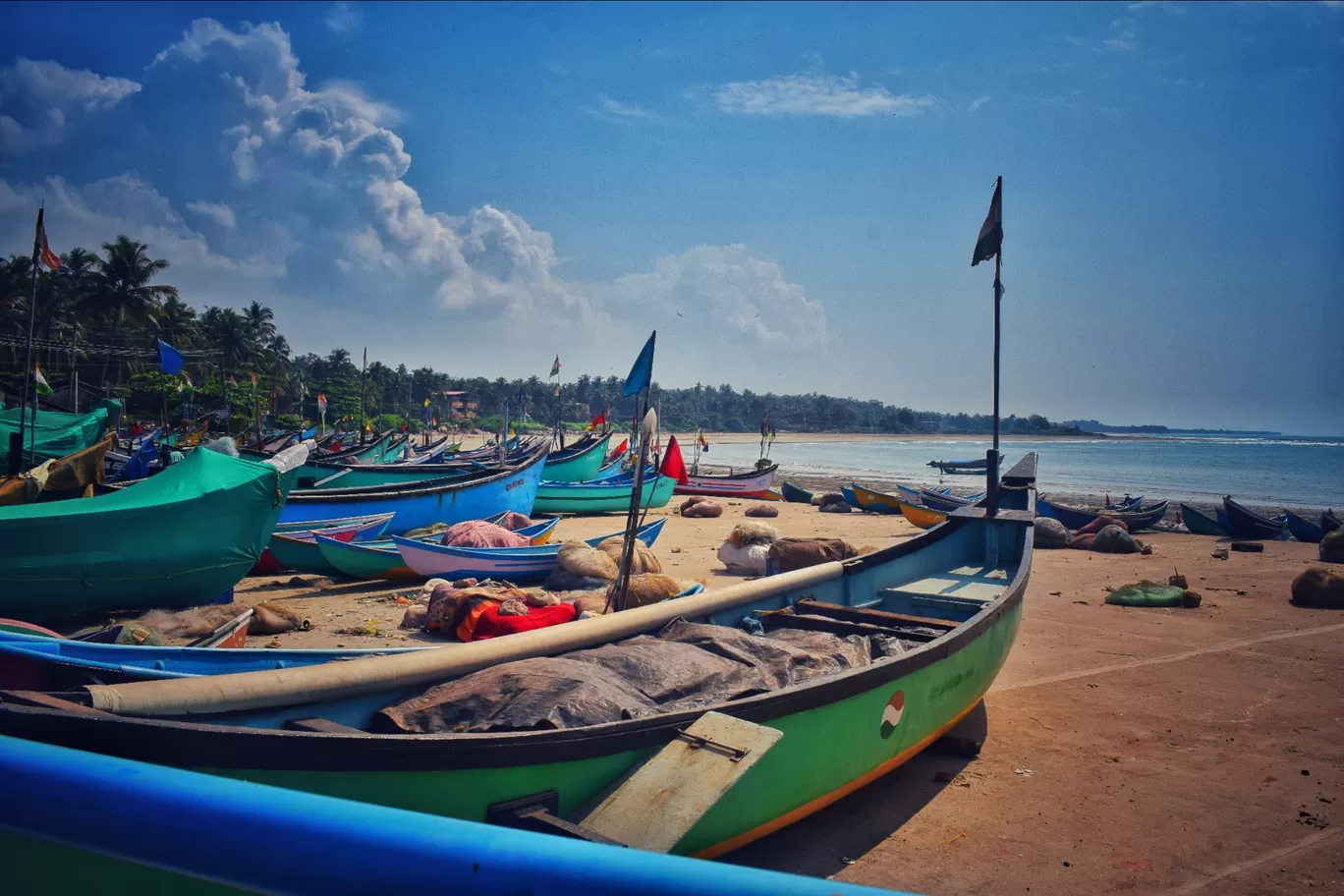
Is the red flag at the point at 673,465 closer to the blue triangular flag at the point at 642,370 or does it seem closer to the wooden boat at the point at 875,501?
the blue triangular flag at the point at 642,370

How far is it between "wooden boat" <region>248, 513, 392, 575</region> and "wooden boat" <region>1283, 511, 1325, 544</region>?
76.7ft

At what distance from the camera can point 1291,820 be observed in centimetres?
514

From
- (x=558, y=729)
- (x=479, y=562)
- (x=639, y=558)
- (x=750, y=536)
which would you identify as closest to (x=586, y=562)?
(x=639, y=558)

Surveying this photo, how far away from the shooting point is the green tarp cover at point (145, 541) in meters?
8.84

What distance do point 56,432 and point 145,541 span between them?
13.8 meters

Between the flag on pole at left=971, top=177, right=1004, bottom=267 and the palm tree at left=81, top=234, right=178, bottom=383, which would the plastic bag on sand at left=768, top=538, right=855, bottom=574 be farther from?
the palm tree at left=81, top=234, right=178, bottom=383

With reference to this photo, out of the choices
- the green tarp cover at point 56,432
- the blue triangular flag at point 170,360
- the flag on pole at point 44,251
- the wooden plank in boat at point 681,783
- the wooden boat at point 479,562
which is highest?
the flag on pole at point 44,251

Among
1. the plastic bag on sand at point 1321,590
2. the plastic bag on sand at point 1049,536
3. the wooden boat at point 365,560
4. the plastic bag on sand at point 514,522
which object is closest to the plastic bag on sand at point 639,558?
the wooden boat at point 365,560

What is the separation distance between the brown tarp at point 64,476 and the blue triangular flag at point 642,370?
10.1 meters

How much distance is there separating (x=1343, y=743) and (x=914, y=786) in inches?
146

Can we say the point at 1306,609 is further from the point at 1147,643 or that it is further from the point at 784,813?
the point at 784,813

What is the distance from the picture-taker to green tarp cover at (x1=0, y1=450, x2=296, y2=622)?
884 centimetres

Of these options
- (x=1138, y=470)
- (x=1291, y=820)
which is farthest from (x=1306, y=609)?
(x=1138, y=470)

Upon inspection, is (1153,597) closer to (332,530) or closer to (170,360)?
(332,530)
